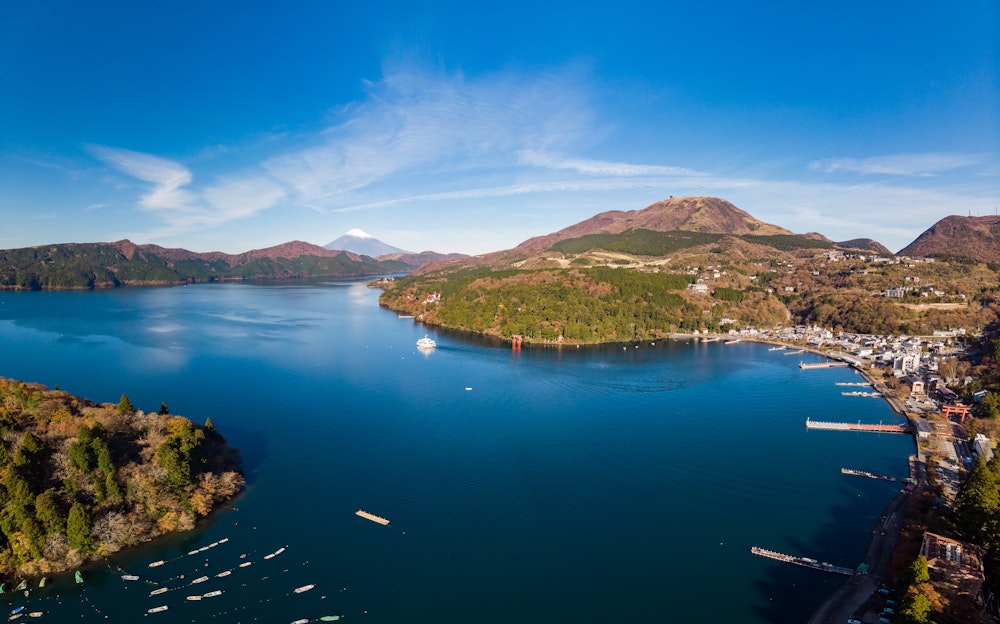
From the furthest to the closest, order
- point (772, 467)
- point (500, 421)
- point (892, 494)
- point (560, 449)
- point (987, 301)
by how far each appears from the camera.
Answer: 1. point (987, 301)
2. point (500, 421)
3. point (560, 449)
4. point (772, 467)
5. point (892, 494)

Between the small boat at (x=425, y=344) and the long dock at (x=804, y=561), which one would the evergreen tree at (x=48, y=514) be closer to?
the long dock at (x=804, y=561)

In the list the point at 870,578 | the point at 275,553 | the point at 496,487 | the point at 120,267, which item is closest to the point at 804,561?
the point at 870,578

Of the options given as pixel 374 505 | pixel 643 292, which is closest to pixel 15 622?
pixel 374 505

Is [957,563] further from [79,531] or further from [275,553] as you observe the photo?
[79,531]

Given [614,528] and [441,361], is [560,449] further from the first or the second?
[441,361]

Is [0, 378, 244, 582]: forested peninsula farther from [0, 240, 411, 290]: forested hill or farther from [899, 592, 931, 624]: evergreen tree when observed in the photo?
[0, 240, 411, 290]: forested hill

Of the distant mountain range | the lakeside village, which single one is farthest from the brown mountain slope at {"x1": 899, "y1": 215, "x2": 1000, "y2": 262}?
the lakeside village
